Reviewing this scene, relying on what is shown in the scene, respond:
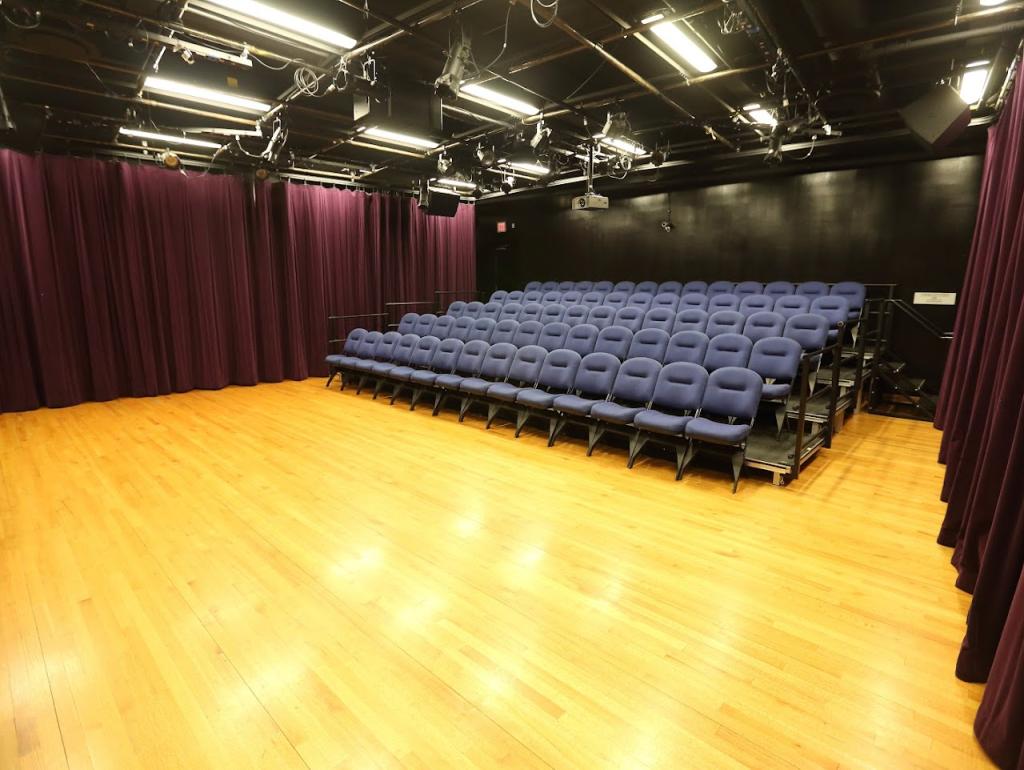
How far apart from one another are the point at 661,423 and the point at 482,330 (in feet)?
11.5

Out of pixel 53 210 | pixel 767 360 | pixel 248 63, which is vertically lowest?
pixel 767 360

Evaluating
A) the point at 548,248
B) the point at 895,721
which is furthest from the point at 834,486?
the point at 548,248

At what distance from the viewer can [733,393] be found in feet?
14.2

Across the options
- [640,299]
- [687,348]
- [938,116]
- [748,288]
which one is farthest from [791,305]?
[687,348]

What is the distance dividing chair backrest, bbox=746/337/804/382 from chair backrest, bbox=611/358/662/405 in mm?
945

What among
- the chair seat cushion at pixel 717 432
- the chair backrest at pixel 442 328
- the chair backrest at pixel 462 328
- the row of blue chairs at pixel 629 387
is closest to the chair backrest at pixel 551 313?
the chair backrest at pixel 462 328

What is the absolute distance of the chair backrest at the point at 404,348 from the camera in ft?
23.9

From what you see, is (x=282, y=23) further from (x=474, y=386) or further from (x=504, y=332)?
(x=504, y=332)

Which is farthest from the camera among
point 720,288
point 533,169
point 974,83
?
point 533,169

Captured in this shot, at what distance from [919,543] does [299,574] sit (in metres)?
3.80

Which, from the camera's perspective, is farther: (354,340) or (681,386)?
(354,340)

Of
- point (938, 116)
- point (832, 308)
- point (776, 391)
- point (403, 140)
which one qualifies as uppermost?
point (403, 140)

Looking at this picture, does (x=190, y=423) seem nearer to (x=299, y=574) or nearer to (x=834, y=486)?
(x=299, y=574)

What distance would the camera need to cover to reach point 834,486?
4.15 metres
